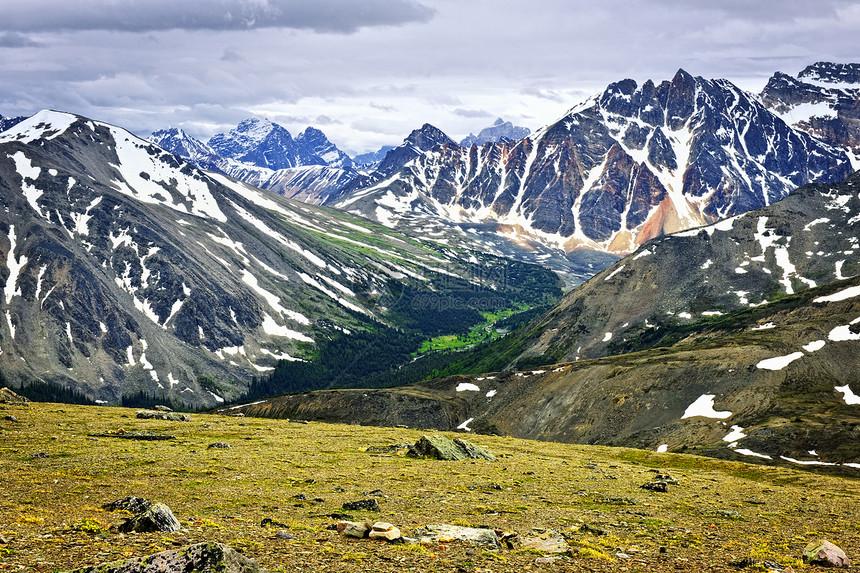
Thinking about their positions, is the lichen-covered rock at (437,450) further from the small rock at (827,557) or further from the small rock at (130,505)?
the small rock at (827,557)

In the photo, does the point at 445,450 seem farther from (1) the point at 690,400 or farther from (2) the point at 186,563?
(1) the point at 690,400

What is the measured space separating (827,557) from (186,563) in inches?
1190

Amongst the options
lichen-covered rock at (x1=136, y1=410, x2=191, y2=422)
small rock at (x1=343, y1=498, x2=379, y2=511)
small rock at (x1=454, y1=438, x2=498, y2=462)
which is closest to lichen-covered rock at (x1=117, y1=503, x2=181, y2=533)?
small rock at (x1=343, y1=498, x2=379, y2=511)

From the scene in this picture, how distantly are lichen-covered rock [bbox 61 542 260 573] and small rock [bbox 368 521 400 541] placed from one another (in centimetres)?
927

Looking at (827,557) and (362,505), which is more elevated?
(827,557)

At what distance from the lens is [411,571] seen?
24.8 metres

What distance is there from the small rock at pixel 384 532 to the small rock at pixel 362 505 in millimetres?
8830

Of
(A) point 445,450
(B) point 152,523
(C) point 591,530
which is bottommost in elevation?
(A) point 445,450

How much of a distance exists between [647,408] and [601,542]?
123m

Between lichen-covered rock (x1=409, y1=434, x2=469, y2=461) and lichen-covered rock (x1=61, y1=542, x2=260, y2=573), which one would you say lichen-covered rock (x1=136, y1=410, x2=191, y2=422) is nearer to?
lichen-covered rock (x1=409, y1=434, x2=469, y2=461)

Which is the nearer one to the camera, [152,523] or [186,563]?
[186,563]

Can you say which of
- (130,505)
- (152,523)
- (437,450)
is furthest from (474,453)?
(152,523)

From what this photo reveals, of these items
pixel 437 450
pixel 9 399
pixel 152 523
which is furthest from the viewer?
pixel 9 399

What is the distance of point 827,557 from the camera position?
100ft
